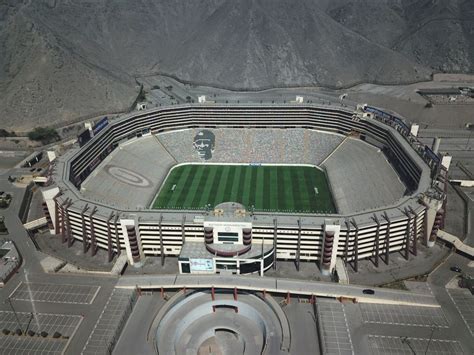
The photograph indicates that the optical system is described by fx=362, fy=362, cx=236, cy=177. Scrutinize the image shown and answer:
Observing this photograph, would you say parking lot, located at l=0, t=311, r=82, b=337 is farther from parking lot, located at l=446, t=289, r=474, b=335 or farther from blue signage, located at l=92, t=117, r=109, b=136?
parking lot, located at l=446, t=289, r=474, b=335

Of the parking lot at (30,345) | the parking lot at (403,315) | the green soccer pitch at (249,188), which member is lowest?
the parking lot at (30,345)

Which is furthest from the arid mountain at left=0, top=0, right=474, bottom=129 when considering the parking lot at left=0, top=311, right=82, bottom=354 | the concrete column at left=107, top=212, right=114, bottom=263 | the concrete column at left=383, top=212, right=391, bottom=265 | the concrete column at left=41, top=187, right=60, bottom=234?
the concrete column at left=383, top=212, right=391, bottom=265

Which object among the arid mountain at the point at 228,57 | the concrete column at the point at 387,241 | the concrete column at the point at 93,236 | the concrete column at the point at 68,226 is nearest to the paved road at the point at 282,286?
the concrete column at the point at 387,241

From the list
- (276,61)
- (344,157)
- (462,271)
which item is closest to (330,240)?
(462,271)

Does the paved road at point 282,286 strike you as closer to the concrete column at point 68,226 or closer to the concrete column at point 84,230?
the concrete column at point 84,230

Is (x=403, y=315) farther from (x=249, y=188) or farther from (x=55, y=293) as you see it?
(x=55, y=293)

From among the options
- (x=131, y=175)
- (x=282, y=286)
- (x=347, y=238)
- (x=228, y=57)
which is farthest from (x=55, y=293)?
(x=228, y=57)

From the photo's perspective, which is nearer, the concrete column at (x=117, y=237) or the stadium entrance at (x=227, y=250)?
the stadium entrance at (x=227, y=250)
